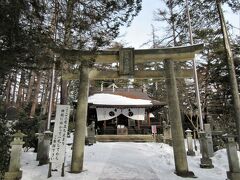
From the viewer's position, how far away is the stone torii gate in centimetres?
848

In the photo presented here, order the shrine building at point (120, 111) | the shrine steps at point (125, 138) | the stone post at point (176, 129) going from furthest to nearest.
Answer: the shrine building at point (120, 111)
the shrine steps at point (125, 138)
the stone post at point (176, 129)

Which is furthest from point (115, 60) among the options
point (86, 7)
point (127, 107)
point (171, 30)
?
point (127, 107)

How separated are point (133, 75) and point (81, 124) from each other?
2775mm

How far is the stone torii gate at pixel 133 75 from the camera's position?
8.48 metres

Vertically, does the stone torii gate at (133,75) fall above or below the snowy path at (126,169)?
above

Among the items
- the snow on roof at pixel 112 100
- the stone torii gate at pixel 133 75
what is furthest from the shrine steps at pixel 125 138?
the stone torii gate at pixel 133 75

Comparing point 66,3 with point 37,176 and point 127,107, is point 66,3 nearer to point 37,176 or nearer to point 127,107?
point 37,176

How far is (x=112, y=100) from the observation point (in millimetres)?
23641

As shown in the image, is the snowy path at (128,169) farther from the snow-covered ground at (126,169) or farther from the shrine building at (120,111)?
the shrine building at (120,111)

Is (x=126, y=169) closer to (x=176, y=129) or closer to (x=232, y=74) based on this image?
(x=176, y=129)

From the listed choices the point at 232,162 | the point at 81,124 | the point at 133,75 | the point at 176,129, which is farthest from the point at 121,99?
the point at 232,162

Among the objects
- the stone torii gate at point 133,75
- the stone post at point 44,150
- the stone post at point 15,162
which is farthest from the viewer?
the stone post at point 44,150

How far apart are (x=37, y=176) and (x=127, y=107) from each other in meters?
15.2

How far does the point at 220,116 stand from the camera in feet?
76.1
